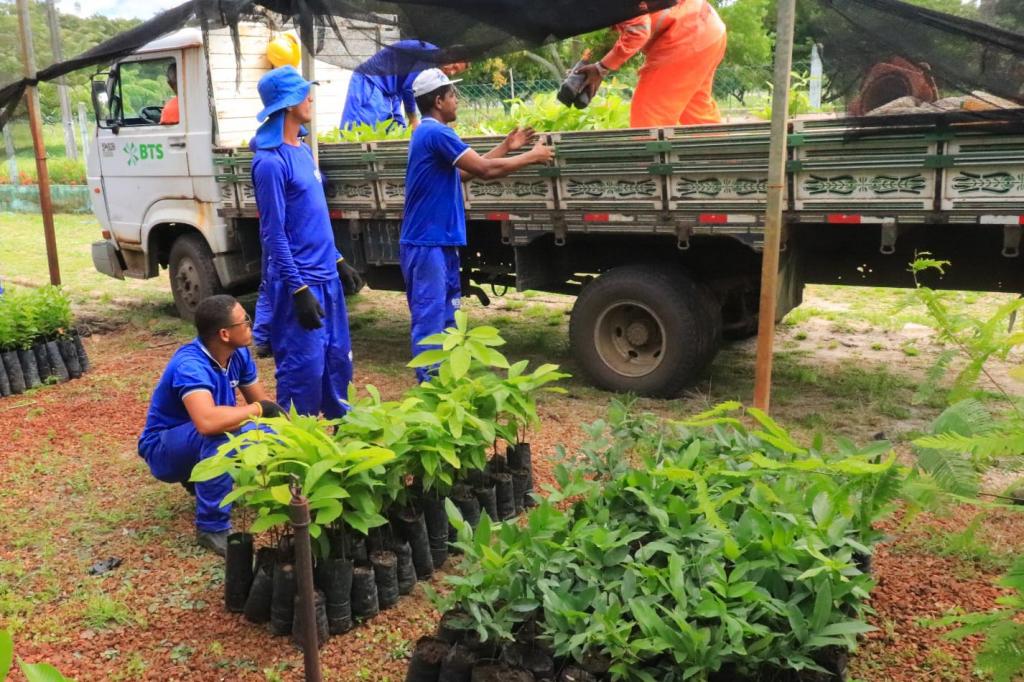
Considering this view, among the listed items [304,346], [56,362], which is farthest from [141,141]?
[304,346]

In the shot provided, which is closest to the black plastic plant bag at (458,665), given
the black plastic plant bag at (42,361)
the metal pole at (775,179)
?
the metal pole at (775,179)

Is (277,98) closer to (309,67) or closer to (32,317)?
(309,67)

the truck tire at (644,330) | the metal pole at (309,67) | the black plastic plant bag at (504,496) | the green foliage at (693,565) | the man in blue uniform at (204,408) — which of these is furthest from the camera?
the truck tire at (644,330)

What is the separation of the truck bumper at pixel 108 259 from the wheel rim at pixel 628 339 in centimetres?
520

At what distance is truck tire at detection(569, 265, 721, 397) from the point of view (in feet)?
17.7

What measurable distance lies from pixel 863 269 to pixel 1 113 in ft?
22.6

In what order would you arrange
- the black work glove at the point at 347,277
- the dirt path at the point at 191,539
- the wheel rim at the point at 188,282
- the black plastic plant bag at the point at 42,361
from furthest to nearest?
the wheel rim at the point at 188,282
the black plastic plant bag at the point at 42,361
the black work glove at the point at 347,277
the dirt path at the point at 191,539

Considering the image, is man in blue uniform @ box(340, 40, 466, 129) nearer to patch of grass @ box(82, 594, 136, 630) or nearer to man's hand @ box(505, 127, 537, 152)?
man's hand @ box(505, 127, 537, 152)

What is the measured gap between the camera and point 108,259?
862cm

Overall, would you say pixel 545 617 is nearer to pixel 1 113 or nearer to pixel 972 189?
pixel 972 189

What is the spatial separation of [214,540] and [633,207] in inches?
116

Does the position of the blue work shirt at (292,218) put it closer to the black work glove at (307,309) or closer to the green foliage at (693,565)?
the black work glove at (307,309)

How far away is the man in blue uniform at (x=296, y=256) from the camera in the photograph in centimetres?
432

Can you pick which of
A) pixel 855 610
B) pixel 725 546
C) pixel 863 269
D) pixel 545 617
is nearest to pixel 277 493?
pixel 545 617
